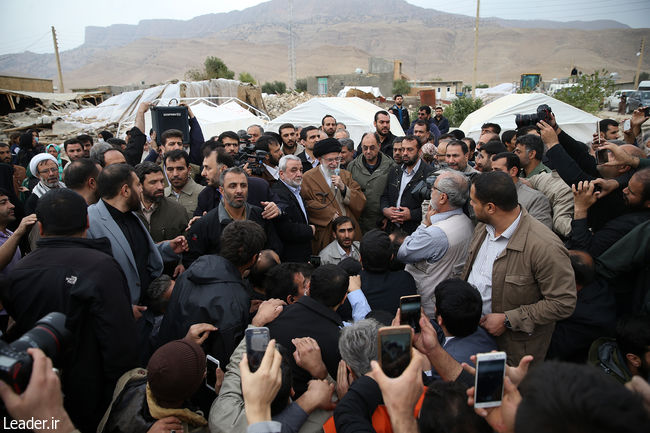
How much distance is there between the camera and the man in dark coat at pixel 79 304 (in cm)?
206

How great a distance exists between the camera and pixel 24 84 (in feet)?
74.5

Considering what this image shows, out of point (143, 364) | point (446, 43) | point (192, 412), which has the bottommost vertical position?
point (143, 364)

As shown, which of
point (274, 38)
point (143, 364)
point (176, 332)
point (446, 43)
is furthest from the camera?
point (274, 38)

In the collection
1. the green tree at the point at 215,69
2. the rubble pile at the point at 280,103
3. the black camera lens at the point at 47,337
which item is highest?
the green tree at the point at 215,69

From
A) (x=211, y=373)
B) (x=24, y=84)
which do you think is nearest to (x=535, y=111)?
(x=211, y=373)

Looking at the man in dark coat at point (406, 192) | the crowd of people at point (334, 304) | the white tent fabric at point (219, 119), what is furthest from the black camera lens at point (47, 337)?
the white tent fabric at point (219, 119)

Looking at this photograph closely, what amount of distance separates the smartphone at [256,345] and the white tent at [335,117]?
28.7 ft

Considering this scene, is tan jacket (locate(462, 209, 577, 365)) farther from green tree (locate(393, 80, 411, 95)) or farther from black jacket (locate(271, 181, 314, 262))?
green tree (locate(393, 80, 411, 95))

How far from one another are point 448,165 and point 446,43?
12761 cm

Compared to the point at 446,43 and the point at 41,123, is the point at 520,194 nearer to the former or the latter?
the point at 41,123

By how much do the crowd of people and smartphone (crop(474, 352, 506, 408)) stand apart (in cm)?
4

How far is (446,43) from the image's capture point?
381ft

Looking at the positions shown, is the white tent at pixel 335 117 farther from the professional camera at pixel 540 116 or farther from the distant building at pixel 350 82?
the distant building at pixel 350 82

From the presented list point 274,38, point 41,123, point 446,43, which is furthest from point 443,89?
point 274,38
